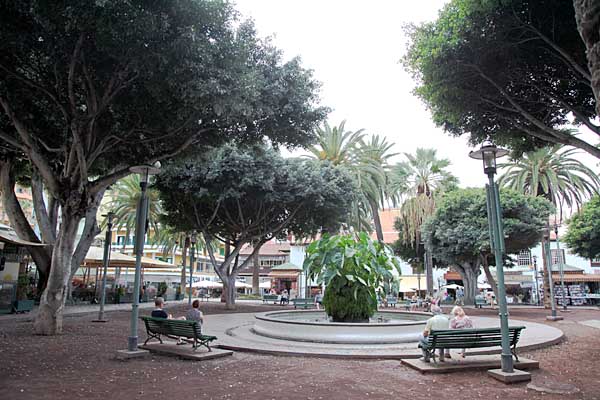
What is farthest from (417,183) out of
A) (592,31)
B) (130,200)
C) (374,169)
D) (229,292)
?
(592,31)

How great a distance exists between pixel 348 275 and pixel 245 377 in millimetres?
5921

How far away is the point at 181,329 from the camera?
31.3 feet

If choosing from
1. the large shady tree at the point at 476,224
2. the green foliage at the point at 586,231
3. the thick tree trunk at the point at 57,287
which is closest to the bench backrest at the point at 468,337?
the thick tree trunk at the point at 57,287

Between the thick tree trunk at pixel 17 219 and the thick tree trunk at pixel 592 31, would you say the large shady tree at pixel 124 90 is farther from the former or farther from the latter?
the thick tree trunk at pixel 592 31

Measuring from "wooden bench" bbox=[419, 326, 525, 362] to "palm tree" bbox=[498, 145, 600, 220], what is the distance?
26506 millimetres

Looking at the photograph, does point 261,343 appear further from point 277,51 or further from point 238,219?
point 238,219

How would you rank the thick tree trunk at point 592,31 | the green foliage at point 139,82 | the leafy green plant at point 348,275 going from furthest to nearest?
the leafy green plant at point 348,275 < the green foliage at point 139,82 < the thick tree trunk at point 592,31

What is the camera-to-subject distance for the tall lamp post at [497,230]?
766 centimetres

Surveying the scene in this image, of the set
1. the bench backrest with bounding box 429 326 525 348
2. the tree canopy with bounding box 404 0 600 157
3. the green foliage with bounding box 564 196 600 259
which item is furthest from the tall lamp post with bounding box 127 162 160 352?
the green foliage with bounding box 564 196 600 259

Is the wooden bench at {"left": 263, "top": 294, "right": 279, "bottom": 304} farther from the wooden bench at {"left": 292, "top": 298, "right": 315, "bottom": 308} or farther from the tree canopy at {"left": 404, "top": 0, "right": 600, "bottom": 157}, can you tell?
the tree canopy at {"left": 404, "top": 0, "right": 600, "bottom": 157}

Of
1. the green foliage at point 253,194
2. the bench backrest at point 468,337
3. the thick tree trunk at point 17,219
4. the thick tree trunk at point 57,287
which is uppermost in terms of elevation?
the green foliage at point 253,194

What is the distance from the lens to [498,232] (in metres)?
8.04

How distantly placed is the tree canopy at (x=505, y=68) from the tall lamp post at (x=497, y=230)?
3297 millimetres

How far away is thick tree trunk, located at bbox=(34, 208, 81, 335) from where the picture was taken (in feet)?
39.1
